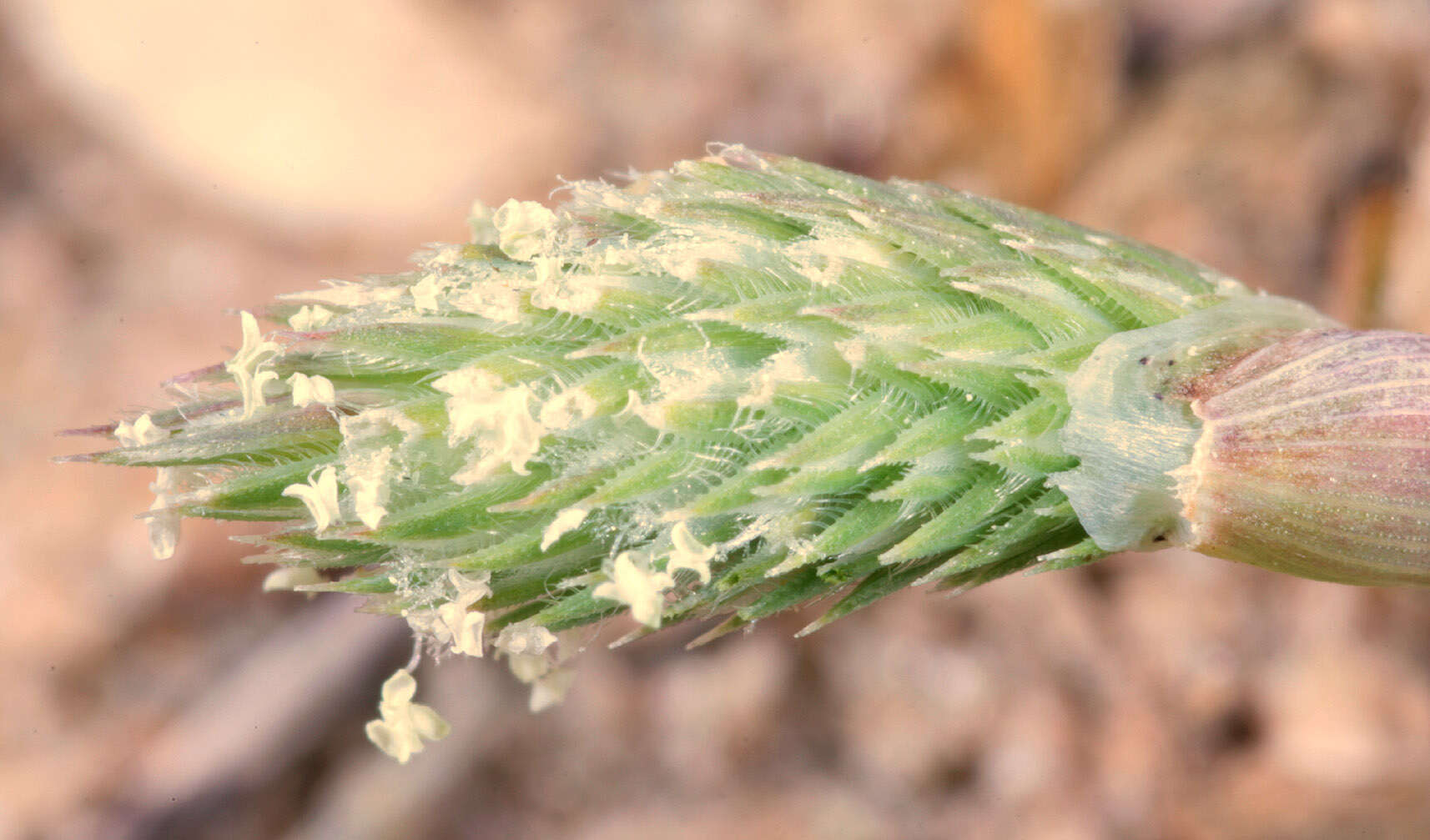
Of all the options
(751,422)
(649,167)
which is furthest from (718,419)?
(649,167)

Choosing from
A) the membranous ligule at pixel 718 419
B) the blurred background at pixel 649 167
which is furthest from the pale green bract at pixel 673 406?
the blurred background at pixel 649 167

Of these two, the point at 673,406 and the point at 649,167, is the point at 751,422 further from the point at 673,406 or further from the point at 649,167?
the point at 649,167

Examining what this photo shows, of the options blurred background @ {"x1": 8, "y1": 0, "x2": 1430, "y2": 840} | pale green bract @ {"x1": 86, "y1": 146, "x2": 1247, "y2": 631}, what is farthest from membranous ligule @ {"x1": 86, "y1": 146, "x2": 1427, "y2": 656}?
blurred background @ {"x1": 8, "y1": 0, "x2": 1430, "y2": 840}

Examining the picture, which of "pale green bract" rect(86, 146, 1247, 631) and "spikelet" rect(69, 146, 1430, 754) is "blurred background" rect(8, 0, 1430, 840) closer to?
"spikelet" rect(69, 146, 1430, 754)

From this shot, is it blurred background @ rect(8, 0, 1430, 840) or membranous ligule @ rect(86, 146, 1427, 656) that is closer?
membranous ligule @ rect(86, 146, 1427, 656)

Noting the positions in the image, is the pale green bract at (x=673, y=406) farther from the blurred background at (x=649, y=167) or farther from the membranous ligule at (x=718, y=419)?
the blurred background at (x=649, y=167)

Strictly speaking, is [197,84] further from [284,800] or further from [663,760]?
[663,760]
